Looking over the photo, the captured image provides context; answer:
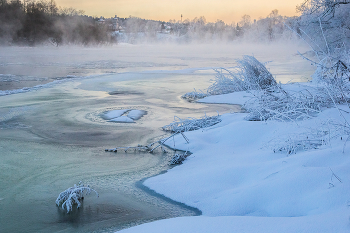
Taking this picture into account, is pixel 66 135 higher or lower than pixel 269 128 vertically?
lower

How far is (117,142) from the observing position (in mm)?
6438

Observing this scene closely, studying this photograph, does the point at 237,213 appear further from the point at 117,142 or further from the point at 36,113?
the point at 36,113

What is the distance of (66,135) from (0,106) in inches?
156

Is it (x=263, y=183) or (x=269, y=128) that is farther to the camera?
(x=269, y=128)

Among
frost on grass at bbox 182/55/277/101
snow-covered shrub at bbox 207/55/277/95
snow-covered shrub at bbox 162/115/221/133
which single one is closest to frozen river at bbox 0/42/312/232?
snow-covered shrub at bbox 162/115/221/133

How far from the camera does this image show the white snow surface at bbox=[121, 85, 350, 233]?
275 centimetres

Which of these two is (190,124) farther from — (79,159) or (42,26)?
(42,26)

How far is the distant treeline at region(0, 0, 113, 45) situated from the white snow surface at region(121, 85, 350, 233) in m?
50.2

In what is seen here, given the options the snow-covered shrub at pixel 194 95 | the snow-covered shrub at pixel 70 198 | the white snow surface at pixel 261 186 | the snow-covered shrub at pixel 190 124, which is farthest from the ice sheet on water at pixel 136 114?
the snow-covered shrub at pixel 70 198

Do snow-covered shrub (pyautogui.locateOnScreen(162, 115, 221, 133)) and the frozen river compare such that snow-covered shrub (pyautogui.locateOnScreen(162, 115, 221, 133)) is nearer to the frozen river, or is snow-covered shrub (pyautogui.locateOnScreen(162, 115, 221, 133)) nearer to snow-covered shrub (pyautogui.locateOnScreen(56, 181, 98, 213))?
the frozen river

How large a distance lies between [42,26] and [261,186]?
59.3 m

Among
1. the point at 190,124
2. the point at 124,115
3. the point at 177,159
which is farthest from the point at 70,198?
the point at 124,115

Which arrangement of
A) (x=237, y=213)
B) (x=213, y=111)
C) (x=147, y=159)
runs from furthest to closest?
(x=213, y=111)
(x=147, y=159)
(x=237, y=213)

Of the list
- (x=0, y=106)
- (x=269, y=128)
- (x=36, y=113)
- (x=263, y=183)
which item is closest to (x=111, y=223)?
(x=263, y=183)
